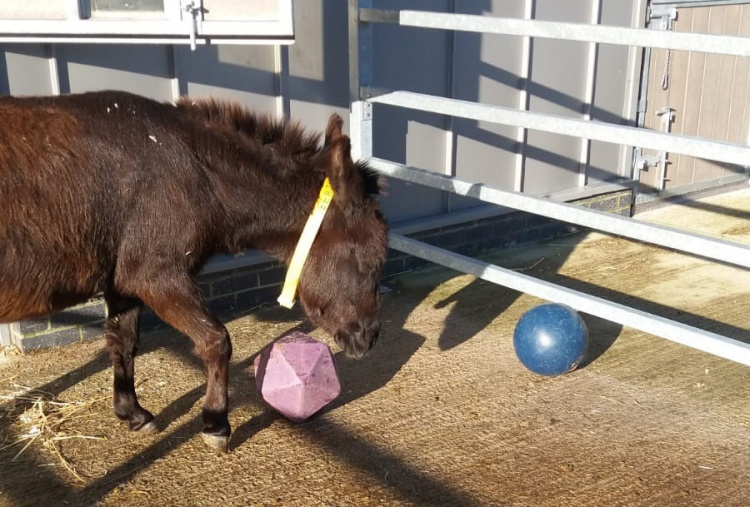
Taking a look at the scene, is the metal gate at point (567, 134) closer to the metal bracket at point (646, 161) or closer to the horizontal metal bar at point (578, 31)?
the horizontal metal bar at point (578, 31)

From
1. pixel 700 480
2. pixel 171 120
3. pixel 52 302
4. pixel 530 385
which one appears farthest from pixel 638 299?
pixel 52 302

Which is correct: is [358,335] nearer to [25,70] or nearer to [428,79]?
[25,70]

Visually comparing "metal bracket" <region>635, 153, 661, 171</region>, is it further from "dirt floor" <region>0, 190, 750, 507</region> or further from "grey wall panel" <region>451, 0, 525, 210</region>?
"dirt floor" <region>0, 190, 750, 507</region>

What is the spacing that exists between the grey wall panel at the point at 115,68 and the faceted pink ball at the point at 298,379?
6.56 ft

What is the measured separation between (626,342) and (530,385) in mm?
963

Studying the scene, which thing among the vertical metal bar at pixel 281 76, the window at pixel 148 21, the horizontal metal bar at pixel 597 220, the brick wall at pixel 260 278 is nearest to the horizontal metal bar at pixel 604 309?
the horizontal metal bar at pixel 597 220

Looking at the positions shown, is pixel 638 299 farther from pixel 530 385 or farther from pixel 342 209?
pixel 342 209

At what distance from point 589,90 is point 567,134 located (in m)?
3.27

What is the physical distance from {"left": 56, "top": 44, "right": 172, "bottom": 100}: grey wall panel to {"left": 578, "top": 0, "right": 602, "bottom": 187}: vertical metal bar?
3842 millimetres

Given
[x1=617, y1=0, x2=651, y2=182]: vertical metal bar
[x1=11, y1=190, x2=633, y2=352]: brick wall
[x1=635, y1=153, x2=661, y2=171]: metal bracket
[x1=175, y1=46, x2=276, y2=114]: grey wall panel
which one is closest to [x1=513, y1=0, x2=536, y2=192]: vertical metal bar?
[x1=11, y1=190, x2=633, y2=352]: brick wall

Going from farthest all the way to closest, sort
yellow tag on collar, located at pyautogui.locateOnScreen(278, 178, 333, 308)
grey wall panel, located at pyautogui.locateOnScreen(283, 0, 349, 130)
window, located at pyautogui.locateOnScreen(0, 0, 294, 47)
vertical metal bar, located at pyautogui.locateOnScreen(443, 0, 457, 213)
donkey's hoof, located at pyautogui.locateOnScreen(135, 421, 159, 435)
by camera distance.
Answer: vertical metal bar, located at pyautogui.locateOnScreen(443, 0, 457, 213) < grey wall panel, located at pyautogui.locateOnScreen(283, 0, 349, 130) < window, located at pyautogui.locateOnScreen(0, 0, 294, 47) < donkey's hoof, located at pyautogui.locateOnScreen(135, 421, 159, 435) < yellow tag on collar, located at pyautogui.locateOnScreen(278, 178, 333, 308)

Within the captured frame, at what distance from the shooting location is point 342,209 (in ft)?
12.1

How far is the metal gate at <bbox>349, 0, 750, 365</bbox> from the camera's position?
3707mm

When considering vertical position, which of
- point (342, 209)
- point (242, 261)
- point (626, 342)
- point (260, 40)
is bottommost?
point (626, 342)
